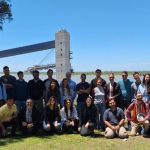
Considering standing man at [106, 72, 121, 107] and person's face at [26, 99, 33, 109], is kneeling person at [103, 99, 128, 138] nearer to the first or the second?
standing man at [106, 72, 121, 107]

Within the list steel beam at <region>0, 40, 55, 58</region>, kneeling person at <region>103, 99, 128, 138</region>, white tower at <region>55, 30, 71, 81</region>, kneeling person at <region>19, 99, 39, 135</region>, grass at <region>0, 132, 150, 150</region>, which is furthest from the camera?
steel beam at <region>0, 40, 55, 58</region>

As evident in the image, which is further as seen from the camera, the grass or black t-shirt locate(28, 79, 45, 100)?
black t-shirt locate(28, 79, 45, 100)

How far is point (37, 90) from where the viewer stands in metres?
11.2

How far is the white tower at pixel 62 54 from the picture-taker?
44.6 feet

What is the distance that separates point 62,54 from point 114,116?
381cm

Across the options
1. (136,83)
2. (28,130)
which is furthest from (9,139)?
(136,83)

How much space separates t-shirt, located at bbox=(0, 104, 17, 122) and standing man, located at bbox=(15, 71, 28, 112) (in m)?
0.52

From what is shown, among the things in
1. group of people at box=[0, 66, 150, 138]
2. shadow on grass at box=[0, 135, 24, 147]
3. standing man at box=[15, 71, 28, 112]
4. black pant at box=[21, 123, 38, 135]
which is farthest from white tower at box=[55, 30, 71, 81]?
shadow on grass at box=[0, 135, 24, 147]

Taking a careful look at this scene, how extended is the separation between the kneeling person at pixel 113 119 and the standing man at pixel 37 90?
1.87 meters

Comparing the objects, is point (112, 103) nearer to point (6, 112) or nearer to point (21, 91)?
point (21, 91)

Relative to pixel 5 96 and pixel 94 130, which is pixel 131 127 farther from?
pixel 5 96

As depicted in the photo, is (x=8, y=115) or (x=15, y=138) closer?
(x=15, y=138)

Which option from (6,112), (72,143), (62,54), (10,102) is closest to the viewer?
(72,143)

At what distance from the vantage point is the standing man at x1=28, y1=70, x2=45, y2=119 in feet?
36.5
